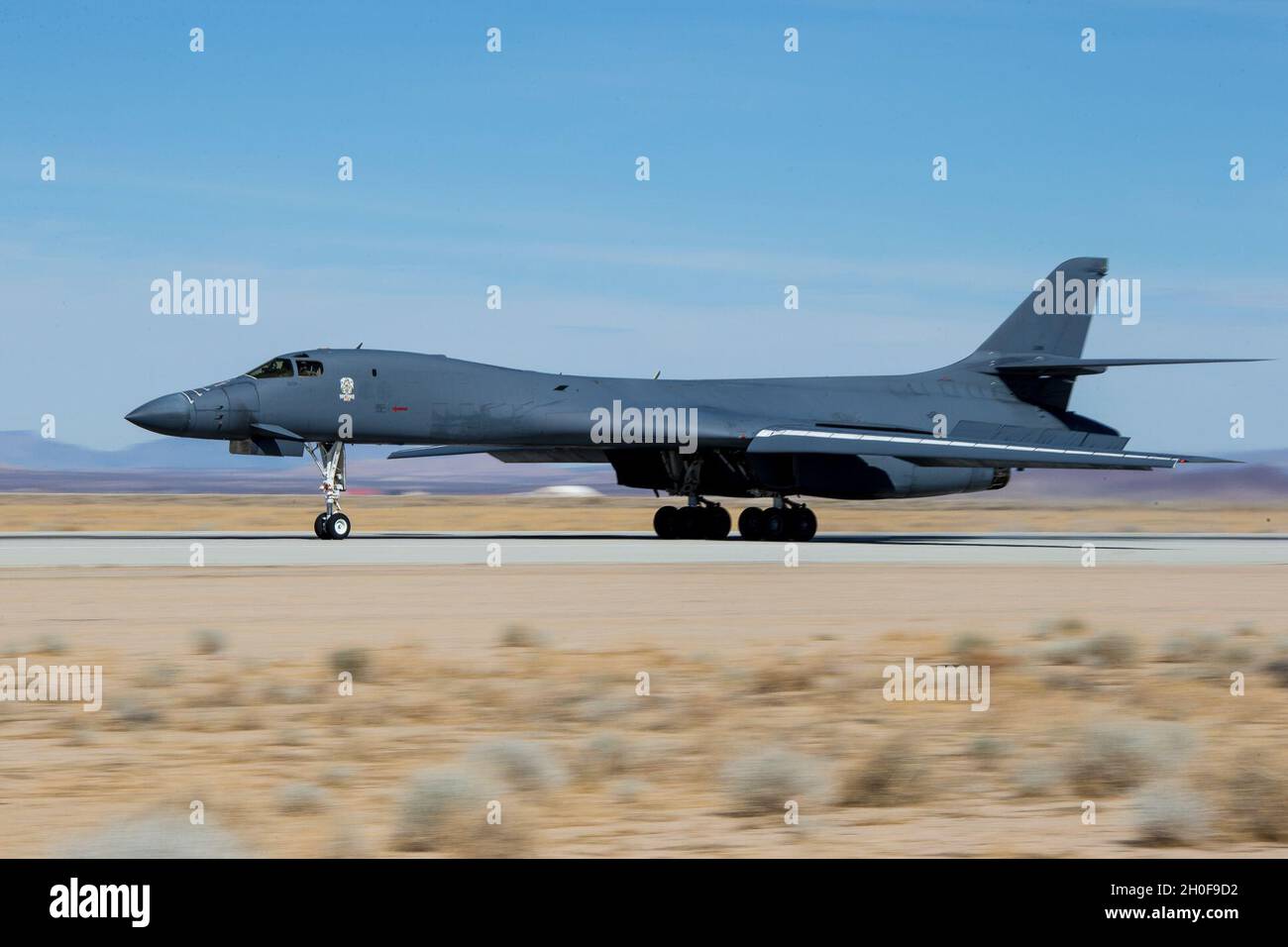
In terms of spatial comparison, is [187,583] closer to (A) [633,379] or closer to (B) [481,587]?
(B) [481,587]

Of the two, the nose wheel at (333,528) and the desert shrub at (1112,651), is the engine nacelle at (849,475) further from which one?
the desert shrub at (1112,651)

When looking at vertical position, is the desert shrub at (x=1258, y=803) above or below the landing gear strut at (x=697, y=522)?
below

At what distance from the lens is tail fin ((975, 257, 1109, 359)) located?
41.0 metres

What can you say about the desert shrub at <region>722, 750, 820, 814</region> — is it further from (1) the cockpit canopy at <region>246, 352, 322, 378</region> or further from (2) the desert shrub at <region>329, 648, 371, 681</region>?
(1) the cockpit canopy at <region>246, 352, 322, 378</region>

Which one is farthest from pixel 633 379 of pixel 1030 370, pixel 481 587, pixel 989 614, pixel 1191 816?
pixel 1191 816

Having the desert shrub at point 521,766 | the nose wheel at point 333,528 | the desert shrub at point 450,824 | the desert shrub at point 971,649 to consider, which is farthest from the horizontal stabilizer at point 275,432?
the desert shrub at point 450,824

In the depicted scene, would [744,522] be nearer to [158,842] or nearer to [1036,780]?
[1036,780]

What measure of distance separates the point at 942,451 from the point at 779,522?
4082 millimetres

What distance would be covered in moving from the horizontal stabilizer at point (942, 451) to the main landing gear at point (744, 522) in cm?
161

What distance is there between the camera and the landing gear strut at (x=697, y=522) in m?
36.1

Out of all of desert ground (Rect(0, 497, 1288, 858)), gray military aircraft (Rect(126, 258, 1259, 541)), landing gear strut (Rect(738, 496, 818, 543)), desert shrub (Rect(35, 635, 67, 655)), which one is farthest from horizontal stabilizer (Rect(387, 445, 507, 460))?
desert shrub (Rect(35, 635, 67, 655))

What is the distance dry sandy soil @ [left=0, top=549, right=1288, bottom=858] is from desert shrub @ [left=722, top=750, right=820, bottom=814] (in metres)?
0.02

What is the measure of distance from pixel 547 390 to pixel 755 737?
2380cm
